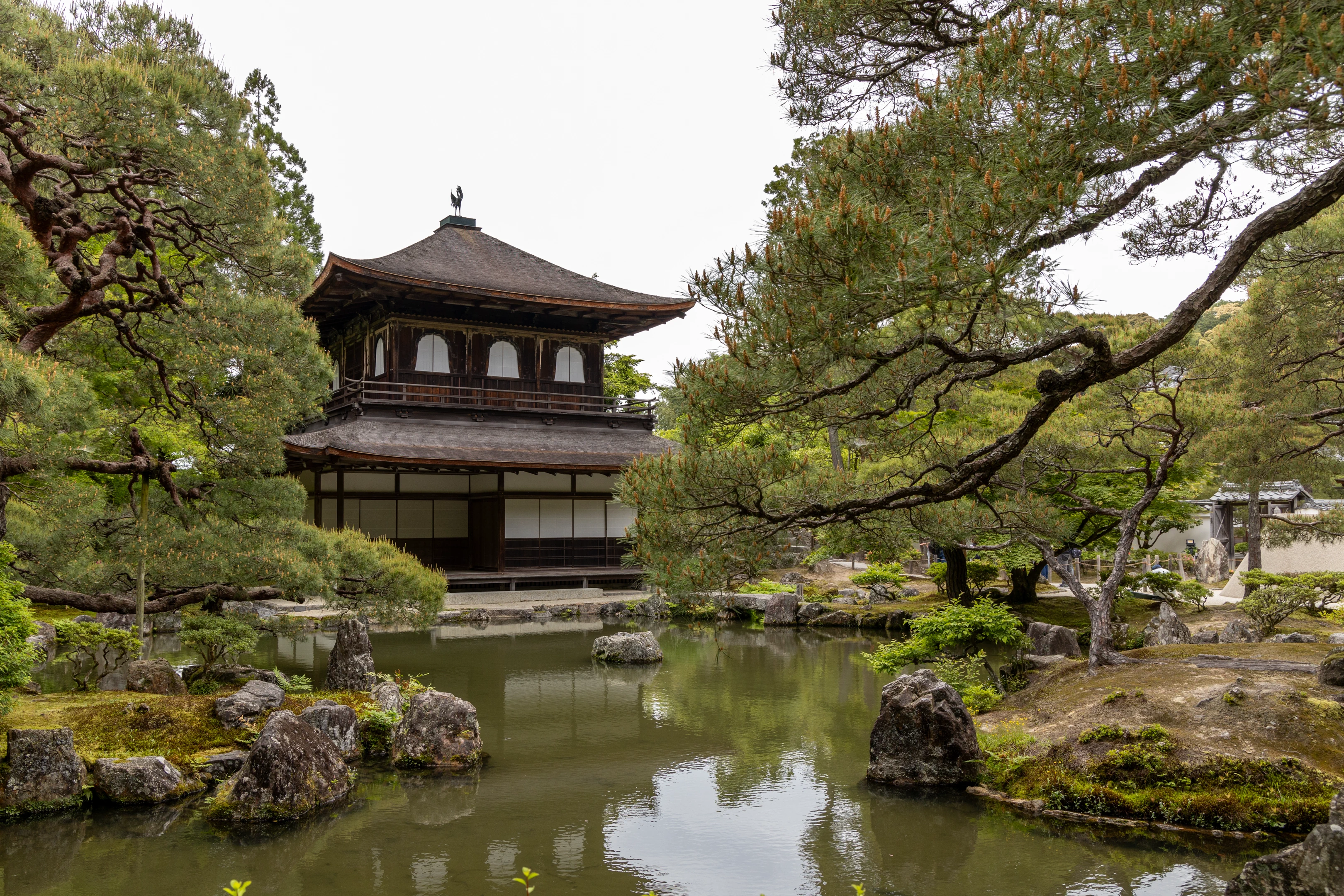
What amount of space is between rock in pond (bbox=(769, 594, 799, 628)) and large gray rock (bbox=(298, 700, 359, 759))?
12.1m

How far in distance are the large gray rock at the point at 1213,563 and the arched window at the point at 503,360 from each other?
18.3 m

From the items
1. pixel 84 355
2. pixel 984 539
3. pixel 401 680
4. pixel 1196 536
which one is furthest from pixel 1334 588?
pixel 1196 536

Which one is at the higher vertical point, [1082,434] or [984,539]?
[1082,434]

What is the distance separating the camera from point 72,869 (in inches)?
226

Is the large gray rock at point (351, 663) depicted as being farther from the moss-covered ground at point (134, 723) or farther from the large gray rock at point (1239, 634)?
the large gray rock at point (1239, 634)

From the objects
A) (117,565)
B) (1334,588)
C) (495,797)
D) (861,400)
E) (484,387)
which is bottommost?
(495,797)

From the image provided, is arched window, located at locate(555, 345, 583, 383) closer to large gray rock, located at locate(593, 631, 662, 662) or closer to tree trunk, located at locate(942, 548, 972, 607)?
large gray rock, located at locate(593, 631, 662, 662)

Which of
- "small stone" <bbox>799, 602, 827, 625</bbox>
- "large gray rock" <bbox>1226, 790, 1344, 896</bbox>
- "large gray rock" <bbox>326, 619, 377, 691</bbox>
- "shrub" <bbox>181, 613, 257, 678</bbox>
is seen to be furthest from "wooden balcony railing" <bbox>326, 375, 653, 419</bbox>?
"large gray rock" <bbox>1226, 790, 1344, 896</bbox>

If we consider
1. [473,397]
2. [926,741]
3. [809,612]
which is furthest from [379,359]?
[926,741]

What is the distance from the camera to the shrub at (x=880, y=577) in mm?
19641

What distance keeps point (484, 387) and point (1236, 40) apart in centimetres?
1958

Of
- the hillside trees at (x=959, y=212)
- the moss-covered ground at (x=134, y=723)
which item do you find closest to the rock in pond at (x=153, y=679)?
the moss-covered ground at (x=134, y=723)

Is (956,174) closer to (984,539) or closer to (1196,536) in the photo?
(984,539)

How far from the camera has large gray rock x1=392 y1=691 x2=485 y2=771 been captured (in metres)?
8.15
